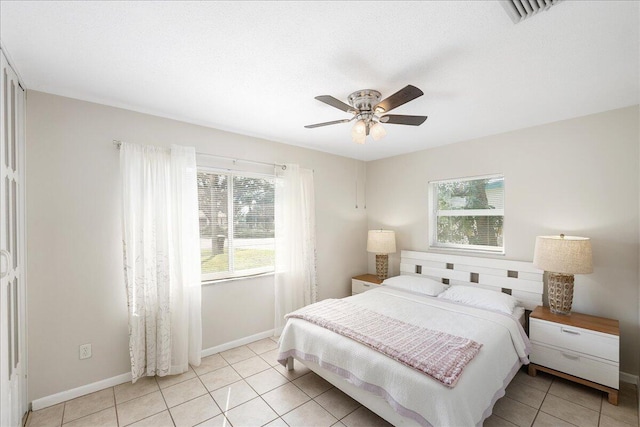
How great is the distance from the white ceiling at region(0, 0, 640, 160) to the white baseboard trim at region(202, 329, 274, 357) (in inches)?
101

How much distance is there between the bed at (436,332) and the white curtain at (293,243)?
838mm

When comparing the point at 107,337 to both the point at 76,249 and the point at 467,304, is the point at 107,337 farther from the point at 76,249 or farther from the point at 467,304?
the point at 467,304

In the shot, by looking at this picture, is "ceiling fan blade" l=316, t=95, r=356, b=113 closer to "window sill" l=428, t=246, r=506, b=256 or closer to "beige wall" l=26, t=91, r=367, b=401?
"beige wall" l=26, t=91, r=367, b=401

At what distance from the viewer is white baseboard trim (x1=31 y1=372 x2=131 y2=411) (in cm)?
214

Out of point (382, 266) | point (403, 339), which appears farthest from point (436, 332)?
point (382, 266)

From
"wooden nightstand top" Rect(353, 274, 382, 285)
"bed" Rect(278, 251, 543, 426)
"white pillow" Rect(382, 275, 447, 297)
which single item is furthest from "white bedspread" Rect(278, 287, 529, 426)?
"wooden nightstand top" Rect(353, 274, 382, 285)

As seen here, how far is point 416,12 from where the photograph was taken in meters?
1.36

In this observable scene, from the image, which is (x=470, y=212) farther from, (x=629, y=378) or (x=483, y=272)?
(x=629, y=378)

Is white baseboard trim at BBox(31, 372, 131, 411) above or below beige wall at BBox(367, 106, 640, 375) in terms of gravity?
below

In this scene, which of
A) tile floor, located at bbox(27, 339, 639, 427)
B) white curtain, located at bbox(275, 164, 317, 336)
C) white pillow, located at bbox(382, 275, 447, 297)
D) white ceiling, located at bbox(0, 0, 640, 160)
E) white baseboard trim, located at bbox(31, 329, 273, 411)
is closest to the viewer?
white ceiling, located at bbox(0, 0, 640, 160)

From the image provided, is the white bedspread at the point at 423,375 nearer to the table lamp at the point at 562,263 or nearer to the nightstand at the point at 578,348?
the nightstand at the point at 578,348

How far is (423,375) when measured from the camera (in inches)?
66.7

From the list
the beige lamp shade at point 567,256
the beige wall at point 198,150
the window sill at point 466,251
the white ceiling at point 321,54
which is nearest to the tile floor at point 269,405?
the beige wall at point 198,150

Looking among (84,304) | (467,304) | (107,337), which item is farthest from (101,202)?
(467,304)
